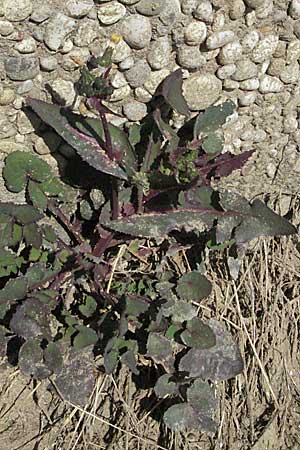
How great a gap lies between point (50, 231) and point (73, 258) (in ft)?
0.29

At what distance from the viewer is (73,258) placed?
6.44ft

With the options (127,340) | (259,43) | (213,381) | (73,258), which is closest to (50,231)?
(73,258)

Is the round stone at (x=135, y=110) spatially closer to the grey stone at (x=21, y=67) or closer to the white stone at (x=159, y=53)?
the white stone at (x=159, y=53)

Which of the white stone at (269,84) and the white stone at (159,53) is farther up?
the white stone at (159,53)

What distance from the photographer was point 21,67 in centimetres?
179

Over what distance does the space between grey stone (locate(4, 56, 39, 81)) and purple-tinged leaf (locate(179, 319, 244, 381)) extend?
28.0 inches

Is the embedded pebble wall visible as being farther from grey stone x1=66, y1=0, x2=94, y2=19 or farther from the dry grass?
the dry grass

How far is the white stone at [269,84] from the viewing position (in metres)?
2.04

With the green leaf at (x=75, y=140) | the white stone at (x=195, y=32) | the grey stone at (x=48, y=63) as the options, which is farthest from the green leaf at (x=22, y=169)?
the white stone at (x=195, y=32)

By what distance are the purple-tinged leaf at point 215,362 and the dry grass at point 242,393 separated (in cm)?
15

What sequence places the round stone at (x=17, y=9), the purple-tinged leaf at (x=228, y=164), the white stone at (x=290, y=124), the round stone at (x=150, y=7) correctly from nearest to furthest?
the round stone at (x=17, y=9) → the round stone at (x=150, y=7) → the purple-tinged leaf at (x=228, y=164) → the white stone at (x=290, y=124)

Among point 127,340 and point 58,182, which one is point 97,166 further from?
point 127,340

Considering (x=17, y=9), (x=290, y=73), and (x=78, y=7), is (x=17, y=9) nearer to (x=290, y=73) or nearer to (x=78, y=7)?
(x=78, y=7)

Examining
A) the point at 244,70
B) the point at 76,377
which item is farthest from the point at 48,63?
the point at 76,377
